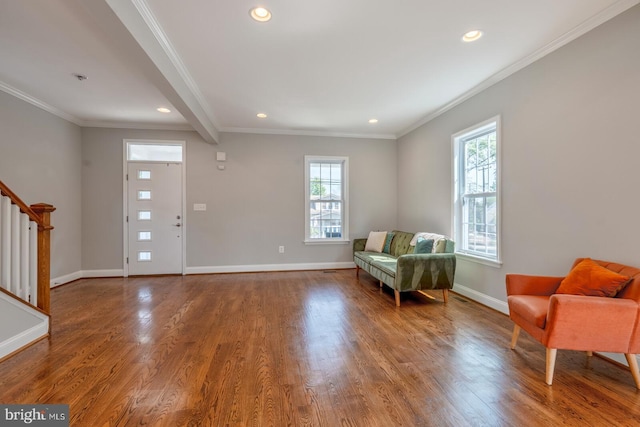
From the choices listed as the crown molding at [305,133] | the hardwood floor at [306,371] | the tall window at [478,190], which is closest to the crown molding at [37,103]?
the crown molding at [305,133]

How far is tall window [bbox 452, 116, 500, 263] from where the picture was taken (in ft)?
10.6

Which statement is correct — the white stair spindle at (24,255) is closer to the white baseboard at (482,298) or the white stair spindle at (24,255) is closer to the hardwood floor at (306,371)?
the hardwood floor at (306,371)

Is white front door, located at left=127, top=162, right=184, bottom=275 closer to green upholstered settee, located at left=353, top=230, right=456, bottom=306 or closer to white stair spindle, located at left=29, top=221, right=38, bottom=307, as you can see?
white stair spindle, located at left=29, top=221, right=38, bottom=307

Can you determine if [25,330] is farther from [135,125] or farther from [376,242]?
[376,242]

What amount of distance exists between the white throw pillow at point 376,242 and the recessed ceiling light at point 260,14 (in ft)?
12.1

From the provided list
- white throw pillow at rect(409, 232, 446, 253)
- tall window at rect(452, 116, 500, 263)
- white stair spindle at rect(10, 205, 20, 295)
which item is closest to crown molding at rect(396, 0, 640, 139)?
tall window at rect(452, 116, 500, 263)

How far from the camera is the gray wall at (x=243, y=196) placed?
4.70m

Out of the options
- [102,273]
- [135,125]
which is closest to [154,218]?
[102,273]

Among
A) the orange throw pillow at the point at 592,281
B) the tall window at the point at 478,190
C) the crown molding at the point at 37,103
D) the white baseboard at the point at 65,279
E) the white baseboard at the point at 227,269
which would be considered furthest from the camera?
the white baseboard at the point at 227,269

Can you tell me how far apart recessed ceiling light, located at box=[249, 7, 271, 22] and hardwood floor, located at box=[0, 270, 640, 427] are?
2683mm

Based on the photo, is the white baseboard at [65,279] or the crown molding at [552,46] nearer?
the crown molding at [552,46]

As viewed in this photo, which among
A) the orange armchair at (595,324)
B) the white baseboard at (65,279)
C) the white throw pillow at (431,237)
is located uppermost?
the white throw pillow at (431,237)

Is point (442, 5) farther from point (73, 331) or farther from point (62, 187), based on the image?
point (62, 187)

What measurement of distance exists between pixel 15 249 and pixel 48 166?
7.54 feet
